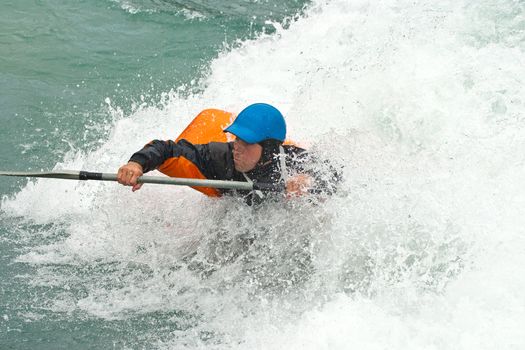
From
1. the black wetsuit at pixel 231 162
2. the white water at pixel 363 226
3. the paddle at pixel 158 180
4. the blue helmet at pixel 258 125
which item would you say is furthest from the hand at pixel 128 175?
the white water at pixel 363 226

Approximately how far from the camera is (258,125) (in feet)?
14.2

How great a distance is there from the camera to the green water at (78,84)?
4.02 metres

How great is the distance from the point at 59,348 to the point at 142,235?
151cm

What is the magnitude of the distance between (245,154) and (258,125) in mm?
211

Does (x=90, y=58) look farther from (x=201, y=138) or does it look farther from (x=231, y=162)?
(x=231, y=162)

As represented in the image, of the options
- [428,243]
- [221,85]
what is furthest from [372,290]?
[221,85]

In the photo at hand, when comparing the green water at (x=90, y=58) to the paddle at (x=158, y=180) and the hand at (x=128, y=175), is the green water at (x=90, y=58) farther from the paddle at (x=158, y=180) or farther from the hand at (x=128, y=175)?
the hand at (x=128, y=175)

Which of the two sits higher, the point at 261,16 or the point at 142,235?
the point at 261,16

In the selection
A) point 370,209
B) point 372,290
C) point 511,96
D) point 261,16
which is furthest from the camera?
point 261,16

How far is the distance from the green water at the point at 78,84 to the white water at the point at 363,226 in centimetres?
14

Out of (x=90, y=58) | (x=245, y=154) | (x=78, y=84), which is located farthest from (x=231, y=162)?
(x=90, y=58)

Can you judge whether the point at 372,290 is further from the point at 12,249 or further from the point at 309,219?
the point at 12,249

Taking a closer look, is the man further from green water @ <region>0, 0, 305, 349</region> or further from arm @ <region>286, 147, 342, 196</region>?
green water @ <region>0, 0, 305, 349</region>

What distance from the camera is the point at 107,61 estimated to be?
8734 mm
